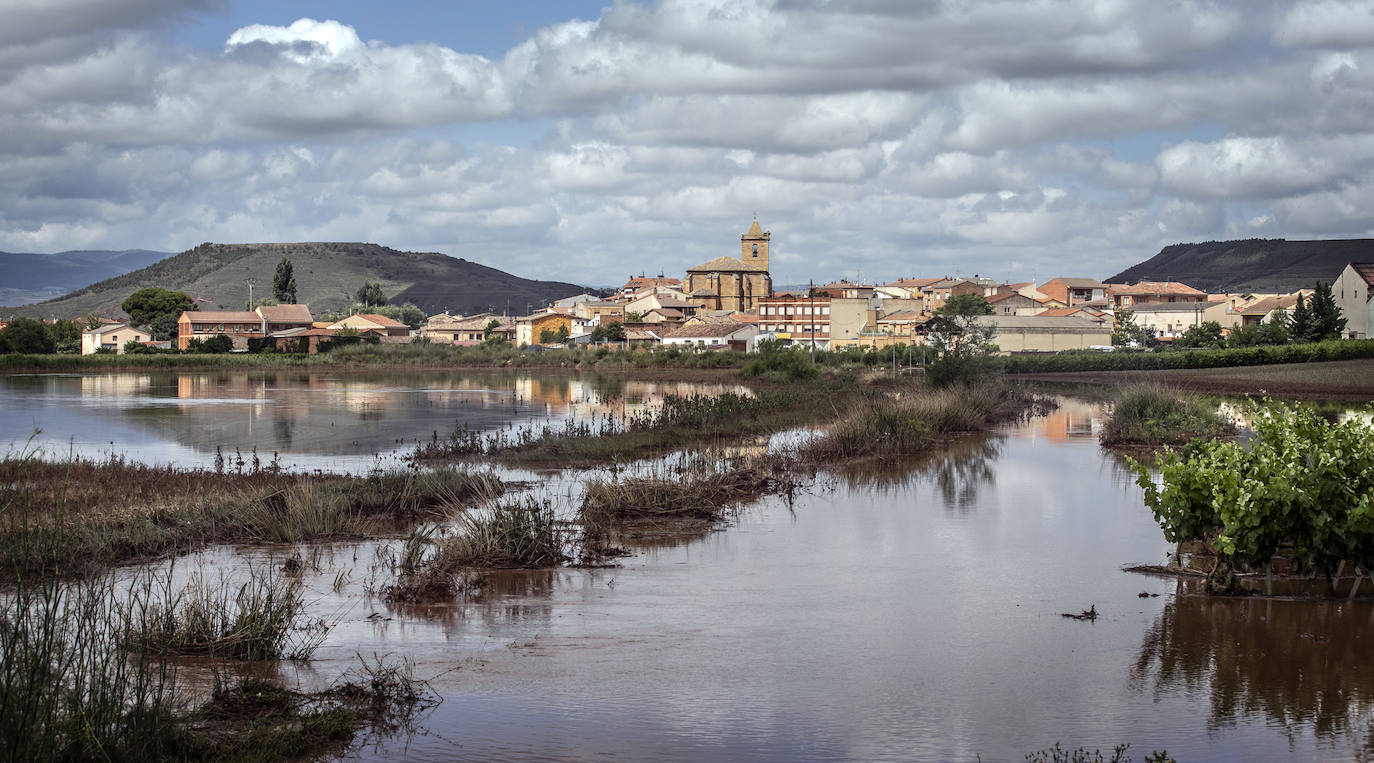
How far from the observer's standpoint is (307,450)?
26766 millimetres

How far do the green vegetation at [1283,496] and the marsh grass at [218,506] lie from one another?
8552 mm

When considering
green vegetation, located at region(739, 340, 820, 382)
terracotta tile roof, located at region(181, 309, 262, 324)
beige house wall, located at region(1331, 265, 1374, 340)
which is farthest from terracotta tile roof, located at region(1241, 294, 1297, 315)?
terracotta tile roof, located at region(181, 309, 262, 324)

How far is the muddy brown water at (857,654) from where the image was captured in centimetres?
777

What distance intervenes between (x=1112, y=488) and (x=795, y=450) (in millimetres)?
6618

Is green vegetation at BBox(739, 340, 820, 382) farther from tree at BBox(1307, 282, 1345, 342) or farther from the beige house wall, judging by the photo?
the beige house wall

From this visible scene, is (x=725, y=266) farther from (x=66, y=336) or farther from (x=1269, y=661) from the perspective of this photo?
(x=1269, y=661)

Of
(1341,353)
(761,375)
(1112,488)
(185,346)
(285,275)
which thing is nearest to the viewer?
(1112,488)

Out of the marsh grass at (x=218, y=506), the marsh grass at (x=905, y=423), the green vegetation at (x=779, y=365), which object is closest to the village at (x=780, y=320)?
the green vegetation at (x=779, y=365)

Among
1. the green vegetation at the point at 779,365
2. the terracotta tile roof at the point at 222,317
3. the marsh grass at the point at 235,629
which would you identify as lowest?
the marsh grass at the point at 235,629

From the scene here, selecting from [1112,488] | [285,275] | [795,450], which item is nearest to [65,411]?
[795,450]

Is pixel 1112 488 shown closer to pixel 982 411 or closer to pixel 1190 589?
pixel 1190 589

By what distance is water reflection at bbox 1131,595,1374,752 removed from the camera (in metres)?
8.22

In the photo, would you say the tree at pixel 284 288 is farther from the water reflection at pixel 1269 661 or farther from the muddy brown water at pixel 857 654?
the water reflection at pixel 1269 661

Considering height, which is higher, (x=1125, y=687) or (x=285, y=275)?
(x=285, y=275)
